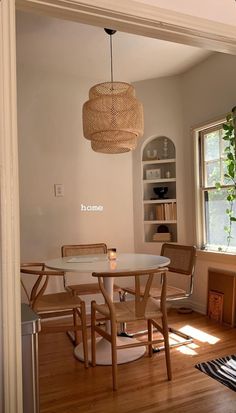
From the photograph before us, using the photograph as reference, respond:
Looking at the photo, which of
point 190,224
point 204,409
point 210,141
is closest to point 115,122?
point 210,141

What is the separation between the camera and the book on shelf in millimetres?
4074

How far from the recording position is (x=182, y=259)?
3.10 meters

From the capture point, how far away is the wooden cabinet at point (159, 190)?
4.12 metres

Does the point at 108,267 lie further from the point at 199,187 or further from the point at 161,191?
the point at 161,191

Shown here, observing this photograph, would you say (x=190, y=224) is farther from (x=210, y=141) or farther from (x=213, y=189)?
(x=210, y=141)

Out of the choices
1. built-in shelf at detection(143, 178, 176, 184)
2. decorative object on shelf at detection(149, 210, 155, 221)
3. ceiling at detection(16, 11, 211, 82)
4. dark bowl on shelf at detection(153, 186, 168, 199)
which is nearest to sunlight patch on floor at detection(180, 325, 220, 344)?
decorative object on shelf at detection(149, 210, 155, 221)

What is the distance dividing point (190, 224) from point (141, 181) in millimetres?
821

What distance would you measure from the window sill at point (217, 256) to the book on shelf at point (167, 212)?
0.60 meters

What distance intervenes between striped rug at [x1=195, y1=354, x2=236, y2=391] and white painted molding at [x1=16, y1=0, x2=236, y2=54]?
2.02 m

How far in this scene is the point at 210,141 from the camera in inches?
146

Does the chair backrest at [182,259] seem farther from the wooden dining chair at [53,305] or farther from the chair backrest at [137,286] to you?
the wooden dining chair at [53,305]

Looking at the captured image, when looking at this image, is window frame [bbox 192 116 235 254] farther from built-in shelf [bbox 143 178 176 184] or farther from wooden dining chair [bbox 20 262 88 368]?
wooden dining chair [bbox 20 262 88 368]

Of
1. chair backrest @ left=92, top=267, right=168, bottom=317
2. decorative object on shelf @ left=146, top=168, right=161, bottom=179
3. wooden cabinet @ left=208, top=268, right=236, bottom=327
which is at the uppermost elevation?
decorative object on shelf @ left=146, top=168, right=161, bottom=179

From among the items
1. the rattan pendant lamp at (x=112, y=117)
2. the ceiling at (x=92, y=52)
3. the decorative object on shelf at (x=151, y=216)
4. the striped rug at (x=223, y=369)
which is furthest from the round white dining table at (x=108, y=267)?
the ceiling at (x=92, y=52)
